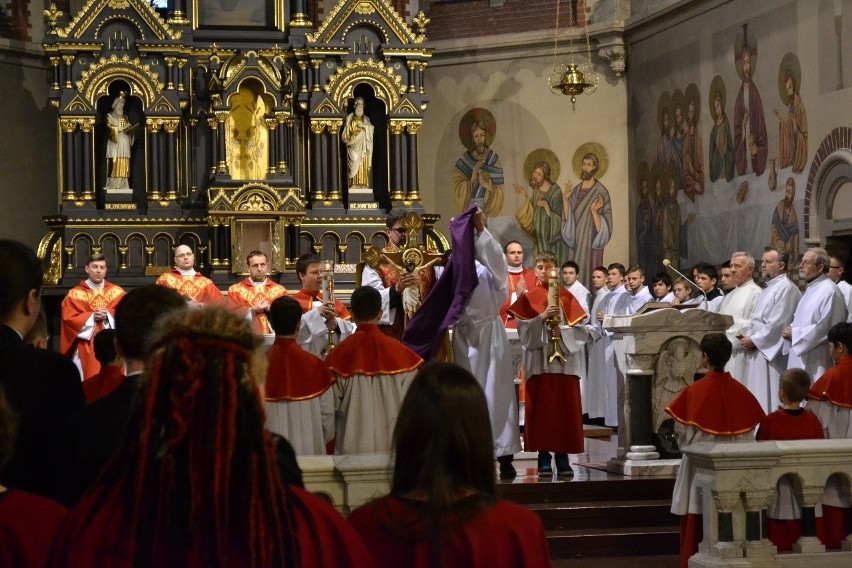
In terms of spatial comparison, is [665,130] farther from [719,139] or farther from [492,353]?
[492,353]

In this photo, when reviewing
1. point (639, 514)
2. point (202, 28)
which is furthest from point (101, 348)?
A: point (202, 28)

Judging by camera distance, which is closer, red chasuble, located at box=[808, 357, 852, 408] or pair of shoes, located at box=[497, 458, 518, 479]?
red chasuble, located at box=[808, 357, 852, 408]

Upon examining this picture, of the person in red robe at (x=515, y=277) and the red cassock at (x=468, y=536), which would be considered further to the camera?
the person in red robe at (x=515, y=277)

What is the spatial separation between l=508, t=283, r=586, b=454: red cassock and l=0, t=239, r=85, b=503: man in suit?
17.6 ft

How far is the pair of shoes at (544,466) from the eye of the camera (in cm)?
875

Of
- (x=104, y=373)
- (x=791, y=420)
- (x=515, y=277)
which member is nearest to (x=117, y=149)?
(x=515, y=277)

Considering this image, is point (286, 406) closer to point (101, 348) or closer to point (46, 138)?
point (101, 348)

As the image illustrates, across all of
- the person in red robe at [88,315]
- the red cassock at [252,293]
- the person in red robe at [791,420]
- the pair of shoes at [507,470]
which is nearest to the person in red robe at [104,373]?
the pair of shoes at [507,470]

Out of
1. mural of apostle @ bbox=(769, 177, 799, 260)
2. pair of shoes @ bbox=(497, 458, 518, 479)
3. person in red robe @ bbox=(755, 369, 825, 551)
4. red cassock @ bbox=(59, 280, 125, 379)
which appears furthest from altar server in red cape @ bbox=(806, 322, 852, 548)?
red cassock @ bbox=(59, 280, 125, 379)

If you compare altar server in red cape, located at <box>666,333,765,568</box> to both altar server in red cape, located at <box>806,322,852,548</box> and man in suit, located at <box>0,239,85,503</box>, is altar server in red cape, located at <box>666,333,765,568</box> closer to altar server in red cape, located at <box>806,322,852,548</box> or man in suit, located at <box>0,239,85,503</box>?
altar server in red cape, located at <box>806,322,852,548</box>

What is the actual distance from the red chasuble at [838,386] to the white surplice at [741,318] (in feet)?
11.3

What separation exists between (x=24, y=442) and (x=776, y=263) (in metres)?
8.04

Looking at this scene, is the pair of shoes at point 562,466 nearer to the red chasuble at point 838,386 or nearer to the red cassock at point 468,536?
the red chasuble at point 838,386

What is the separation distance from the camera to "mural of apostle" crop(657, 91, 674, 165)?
15523 mm
